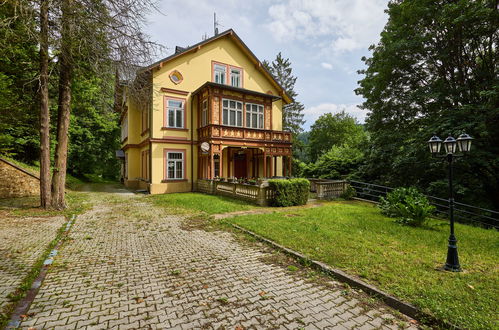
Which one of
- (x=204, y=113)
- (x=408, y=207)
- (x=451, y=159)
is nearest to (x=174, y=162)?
(x=204, y=113)

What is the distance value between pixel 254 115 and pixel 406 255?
51.5 ft

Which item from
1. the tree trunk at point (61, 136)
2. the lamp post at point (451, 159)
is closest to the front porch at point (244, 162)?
the tree trunk at point (61, 136)

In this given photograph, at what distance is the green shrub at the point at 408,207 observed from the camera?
330 inches

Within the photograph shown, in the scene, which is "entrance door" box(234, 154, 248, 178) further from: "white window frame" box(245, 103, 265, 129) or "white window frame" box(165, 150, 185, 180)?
"white window frame" box(165, 150, 185, 180)

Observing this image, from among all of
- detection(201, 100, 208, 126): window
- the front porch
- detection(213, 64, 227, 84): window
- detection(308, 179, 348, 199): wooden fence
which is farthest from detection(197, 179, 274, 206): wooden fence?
detection(213, 64, 227, 84): window

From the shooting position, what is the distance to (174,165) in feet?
59.9

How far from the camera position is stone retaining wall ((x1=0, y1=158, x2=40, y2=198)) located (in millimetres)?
14461

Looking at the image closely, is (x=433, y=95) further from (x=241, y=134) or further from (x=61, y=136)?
(x=61, y=136)

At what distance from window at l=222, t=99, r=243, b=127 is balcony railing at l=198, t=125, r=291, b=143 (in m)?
0.79

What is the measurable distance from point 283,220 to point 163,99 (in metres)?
13.7

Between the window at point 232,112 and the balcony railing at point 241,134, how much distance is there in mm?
791

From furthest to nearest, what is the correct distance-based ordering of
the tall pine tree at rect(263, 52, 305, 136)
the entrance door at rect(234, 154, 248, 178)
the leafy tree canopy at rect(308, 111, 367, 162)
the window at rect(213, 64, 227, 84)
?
the leafy tree canopy at rect(308, 111, 367, 162) → the tall pine tree at rect(263, 52, 305, 136) → the entrance door at rect(234, 154, 248, 178) → the window at rect(213, 64, 227, 84)

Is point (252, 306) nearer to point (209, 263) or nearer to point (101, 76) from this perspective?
point (209, 263)

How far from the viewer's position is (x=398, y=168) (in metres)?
14.7
